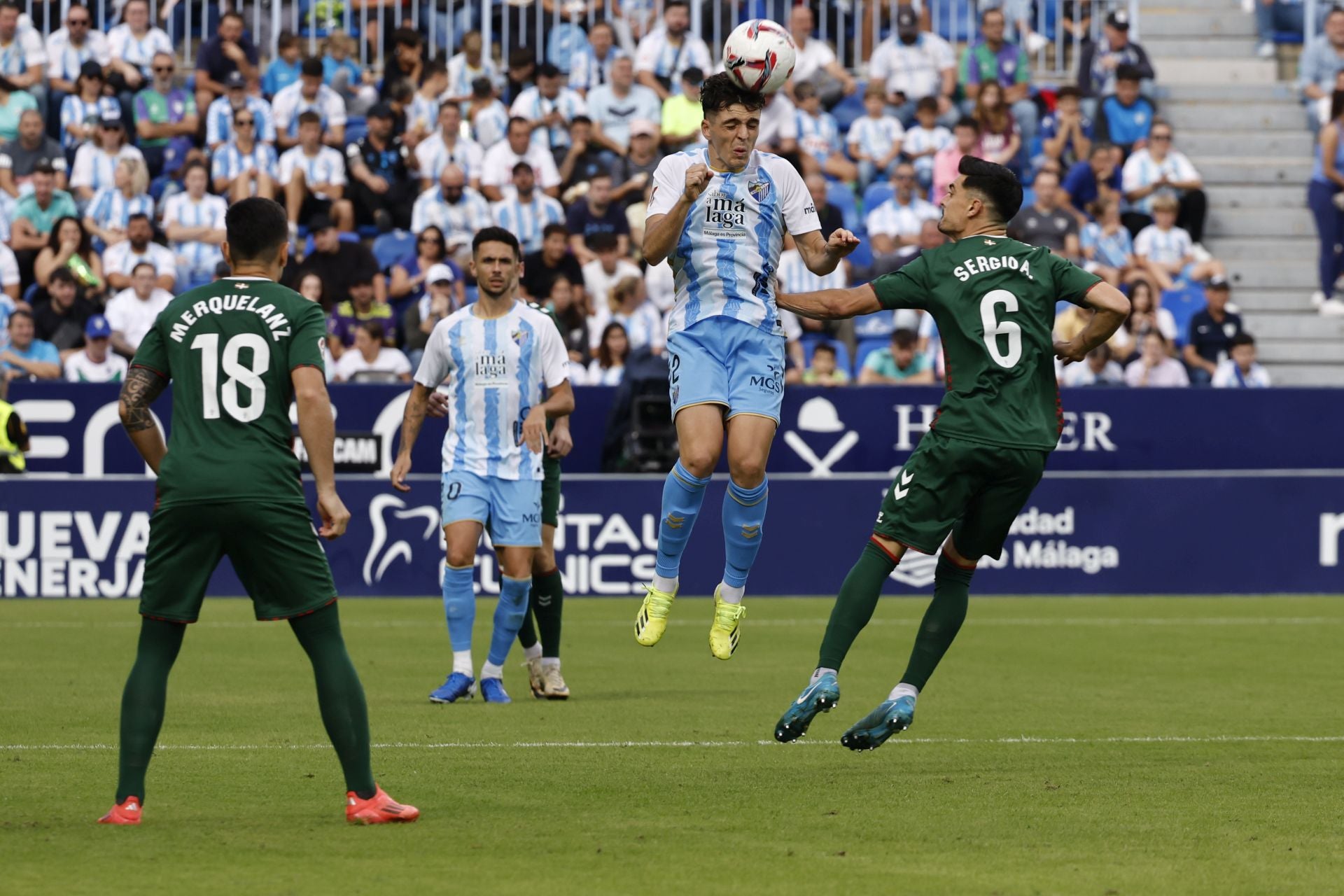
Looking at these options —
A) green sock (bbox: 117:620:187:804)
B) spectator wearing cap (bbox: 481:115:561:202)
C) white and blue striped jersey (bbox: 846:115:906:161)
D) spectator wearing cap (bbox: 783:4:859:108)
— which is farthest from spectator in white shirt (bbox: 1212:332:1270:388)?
green sock (bbox: 117:620:187:804)

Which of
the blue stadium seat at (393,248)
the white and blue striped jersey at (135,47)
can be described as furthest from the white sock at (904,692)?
the white and blue striped jersey at (135,47)

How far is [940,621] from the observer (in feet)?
27.9

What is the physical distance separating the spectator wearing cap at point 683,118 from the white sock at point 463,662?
38.8ft

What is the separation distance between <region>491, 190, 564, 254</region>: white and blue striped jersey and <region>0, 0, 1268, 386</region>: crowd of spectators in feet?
0.10

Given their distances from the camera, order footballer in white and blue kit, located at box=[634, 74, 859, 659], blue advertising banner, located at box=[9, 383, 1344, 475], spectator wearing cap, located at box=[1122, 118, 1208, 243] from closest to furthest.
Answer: footballer in white and blue kit, located at box=[634, 74, 859, 659] → blue advertising banner, located at box=[9, 383, 1344, 475] → spectator wearing cap, located at box=[1122, 118, 1208, 243]

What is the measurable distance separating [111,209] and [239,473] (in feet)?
51.4

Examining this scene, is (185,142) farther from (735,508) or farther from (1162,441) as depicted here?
(735,508)

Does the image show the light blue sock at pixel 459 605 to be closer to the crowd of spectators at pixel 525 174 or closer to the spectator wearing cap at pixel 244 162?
the crowd of spectators at pixel 525 174

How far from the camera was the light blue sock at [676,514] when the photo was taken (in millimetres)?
9336

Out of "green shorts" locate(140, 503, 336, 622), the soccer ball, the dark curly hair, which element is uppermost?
the soccer ball

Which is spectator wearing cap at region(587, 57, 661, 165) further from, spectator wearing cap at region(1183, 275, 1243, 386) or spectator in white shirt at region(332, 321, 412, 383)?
spectator wearing cap at region(1183, 275, 1243, 386)

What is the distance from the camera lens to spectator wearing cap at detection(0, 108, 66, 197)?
70.2 ft

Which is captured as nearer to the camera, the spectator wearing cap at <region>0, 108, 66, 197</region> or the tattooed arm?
the tattooed arm

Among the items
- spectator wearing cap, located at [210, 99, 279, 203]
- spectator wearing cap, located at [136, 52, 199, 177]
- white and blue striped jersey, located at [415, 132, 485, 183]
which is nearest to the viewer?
spectator wearing cap, located at [210, 99, 279, 203]
